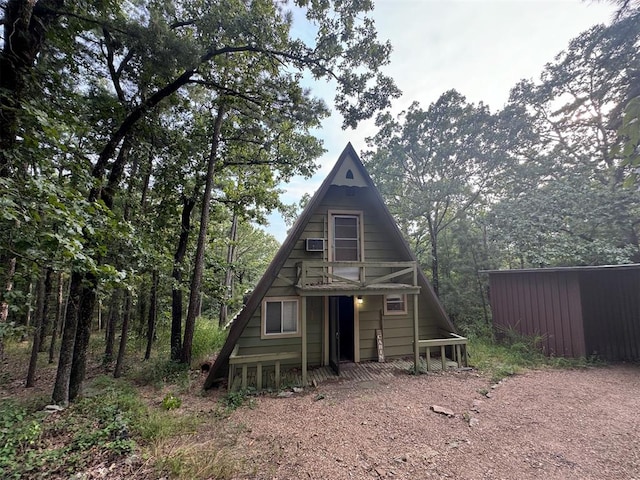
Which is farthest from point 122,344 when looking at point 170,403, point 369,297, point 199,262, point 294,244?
point 369,297

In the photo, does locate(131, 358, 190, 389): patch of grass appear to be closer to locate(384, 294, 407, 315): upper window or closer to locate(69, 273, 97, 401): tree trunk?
locate(69, 273, 97, 401): tree trunk

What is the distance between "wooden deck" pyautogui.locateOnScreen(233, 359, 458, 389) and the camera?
597cm

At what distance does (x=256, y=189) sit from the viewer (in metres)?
9.10

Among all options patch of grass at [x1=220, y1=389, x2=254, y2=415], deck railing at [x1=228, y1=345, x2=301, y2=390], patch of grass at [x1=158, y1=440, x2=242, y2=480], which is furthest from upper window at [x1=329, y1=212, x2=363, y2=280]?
patch of grass at [x1=158, y1=440, x2=242, y2=480]

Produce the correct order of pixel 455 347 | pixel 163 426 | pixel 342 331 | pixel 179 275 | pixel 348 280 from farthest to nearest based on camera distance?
pixel 342 331 < pixel 179 275 < pixel 455 347 < pixel 348 280 < pixel 163 426

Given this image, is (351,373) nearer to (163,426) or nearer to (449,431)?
(449,431)

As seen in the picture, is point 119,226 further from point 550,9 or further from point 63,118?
point 550,9

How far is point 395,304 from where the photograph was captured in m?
7.82

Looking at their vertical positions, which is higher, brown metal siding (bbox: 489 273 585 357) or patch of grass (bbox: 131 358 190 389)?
brown metal siding (bbox: 489 273 585 357)

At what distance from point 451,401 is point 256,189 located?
8138 millimetres

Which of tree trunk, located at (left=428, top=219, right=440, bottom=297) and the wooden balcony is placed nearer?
the wooden balcony

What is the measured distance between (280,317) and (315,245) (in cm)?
222

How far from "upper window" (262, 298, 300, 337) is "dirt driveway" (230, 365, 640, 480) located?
1.70 meters

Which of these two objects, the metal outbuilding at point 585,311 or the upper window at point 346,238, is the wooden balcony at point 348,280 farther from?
the metal outbuilding at point 585,311
